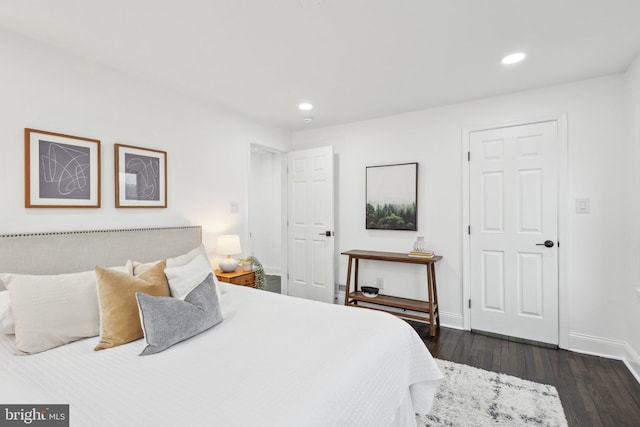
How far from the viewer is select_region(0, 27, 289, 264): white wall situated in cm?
197

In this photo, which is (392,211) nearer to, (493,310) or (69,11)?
(493,310)

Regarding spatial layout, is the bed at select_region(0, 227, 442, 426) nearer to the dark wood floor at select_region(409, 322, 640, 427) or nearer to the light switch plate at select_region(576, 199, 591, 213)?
the dark wood floor at select_region(409, 322, 640, 427)

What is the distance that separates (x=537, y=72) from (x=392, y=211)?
1.88 meters

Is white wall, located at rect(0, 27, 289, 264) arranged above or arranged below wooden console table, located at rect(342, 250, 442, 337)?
above

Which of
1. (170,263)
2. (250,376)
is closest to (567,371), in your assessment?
(250,376)

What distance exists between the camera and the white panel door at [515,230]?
286 cm

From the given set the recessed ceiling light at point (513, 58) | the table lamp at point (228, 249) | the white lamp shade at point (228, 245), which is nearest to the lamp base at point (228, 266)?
the table lamp at point (228, 249)

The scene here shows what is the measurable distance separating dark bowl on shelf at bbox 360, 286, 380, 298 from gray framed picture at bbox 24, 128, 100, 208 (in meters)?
2.74

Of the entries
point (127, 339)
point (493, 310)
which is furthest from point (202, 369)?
point (493, 310)

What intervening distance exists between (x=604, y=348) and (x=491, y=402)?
59.2 inches

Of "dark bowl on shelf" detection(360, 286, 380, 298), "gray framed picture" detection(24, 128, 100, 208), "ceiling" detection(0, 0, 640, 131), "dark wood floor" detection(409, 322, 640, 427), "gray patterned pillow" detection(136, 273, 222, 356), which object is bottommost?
"dark wood floor" detection(409, 322, 640, 427)

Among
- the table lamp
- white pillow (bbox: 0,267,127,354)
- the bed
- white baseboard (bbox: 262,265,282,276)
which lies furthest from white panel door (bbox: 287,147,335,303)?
white pillow (bbox: 0,267,127,354)

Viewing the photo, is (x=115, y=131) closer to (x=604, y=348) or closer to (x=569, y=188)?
(x=569, y=188)

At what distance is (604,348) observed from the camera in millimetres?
2633
